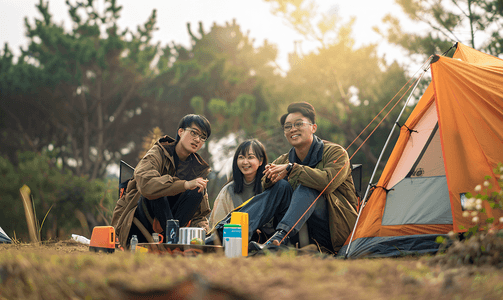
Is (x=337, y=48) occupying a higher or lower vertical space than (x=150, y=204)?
higher

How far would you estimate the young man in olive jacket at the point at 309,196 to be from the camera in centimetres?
277

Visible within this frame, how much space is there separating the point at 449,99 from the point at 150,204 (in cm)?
226

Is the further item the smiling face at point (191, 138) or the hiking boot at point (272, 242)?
the smiling face at point (191, 138)

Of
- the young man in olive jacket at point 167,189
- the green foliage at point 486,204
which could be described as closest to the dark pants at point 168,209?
the young man in olive jacket at point 167,189

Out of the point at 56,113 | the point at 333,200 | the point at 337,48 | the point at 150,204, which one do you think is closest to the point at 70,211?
the point at 56,113

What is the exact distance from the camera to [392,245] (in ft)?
9.12

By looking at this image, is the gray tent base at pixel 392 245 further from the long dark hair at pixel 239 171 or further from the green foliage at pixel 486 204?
the long dark hair at pixel 239 171

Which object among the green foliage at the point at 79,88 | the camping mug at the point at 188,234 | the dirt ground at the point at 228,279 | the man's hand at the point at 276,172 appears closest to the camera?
the dirt ground at the point at 228,279

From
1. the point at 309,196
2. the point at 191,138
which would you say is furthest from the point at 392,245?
the point at 191,138

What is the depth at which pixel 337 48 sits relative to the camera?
9453 mm

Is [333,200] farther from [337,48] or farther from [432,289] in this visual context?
[337,48]

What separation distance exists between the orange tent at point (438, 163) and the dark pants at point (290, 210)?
0.24m

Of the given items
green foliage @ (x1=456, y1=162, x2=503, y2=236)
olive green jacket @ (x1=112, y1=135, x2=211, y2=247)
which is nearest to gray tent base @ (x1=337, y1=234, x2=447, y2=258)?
Result: green foliage @ (x1=456, y1=162, x2=503, y2=236)

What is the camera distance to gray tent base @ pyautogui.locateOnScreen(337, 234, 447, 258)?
2.65 meters
